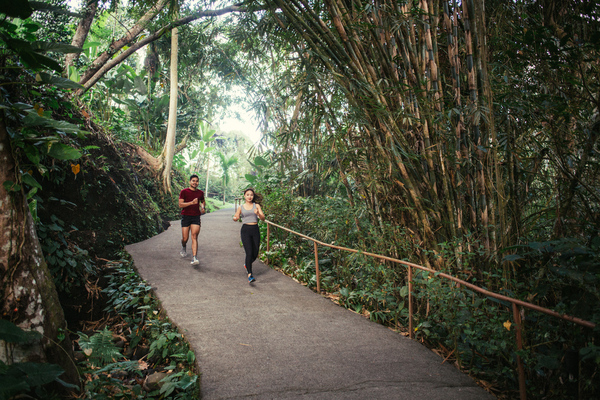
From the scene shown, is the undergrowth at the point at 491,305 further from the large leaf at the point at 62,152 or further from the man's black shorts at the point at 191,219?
the large leaf at the point at 62,152

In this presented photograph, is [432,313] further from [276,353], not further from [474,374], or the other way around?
[276,353]

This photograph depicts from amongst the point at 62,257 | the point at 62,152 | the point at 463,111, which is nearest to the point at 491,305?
the point at 463,111

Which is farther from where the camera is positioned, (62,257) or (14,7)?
(62,257)

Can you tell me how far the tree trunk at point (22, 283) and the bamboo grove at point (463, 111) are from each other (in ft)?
8.96

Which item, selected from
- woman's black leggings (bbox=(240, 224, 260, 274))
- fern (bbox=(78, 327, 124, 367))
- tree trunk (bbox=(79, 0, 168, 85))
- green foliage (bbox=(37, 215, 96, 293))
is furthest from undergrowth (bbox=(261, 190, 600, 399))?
tree trunk (bbox=(79, 0, 168, 85))

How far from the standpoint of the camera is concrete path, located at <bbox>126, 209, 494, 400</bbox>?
2717 millimetres

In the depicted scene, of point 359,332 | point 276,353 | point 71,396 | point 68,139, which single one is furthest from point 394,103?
point 68,139

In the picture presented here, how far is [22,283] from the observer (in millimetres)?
2230

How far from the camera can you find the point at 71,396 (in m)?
2.29

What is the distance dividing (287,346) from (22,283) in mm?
2167

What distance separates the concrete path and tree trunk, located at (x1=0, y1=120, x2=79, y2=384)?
1063 millimetres

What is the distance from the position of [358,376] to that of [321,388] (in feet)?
1.21

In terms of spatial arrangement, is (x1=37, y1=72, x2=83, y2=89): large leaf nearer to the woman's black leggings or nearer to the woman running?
the woman running

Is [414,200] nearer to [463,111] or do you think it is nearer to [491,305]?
[463,111]
